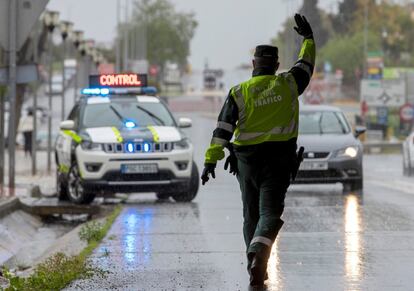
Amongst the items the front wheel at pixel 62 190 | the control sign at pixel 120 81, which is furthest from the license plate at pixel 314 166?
the front wheel at pixel 62 190

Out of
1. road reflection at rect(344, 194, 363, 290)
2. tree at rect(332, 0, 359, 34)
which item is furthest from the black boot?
tree at rect(332, 0, 359, 34)

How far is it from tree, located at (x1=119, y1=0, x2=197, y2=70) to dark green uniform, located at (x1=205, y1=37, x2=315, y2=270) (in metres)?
135

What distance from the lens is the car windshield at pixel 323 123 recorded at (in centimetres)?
2100

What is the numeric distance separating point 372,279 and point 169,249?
2.79 meters

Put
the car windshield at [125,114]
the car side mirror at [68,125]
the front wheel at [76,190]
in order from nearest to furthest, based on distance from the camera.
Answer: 1. the front wheel at [76,190]
2. the car side mirror at [68,125]
3. the car windshield at [125,114]

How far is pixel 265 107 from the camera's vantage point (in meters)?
8.84

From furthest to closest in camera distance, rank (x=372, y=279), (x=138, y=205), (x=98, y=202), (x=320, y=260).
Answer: (x=98, y=202), (x=138, y=205), (x=320, y=260), (x=372, y=279)

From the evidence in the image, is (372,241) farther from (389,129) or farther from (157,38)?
(157,38)

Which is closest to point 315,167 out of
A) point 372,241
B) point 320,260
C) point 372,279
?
point 372,241

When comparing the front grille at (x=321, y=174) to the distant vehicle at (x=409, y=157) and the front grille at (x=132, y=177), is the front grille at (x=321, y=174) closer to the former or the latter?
the front grille at (x=132, y=177)

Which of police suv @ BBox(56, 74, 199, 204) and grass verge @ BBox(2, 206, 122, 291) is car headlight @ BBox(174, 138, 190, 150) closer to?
police suv @ BBox(56, 74, 199, 204)

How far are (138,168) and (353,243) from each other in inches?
259

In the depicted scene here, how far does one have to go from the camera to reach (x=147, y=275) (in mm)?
9367

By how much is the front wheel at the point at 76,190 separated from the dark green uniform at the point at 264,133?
29.3 feet
